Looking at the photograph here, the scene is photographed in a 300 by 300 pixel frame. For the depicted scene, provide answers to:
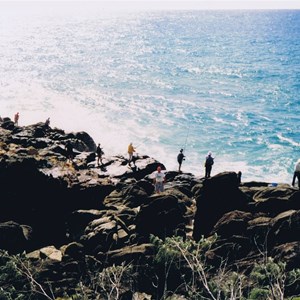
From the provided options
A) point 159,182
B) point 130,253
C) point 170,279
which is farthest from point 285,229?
point 159,182

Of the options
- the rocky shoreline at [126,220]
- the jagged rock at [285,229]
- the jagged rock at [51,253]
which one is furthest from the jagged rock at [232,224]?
the jagged rock at [51,253]

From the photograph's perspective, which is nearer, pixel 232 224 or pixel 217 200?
A: pixel 232 224

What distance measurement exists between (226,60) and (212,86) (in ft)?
102

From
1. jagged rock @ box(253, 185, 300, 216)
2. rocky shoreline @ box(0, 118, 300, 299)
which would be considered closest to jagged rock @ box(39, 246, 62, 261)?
rocky shoreline @ box(0, 118, 300, 299)

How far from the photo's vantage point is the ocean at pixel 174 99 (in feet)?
157

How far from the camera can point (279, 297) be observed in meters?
13.9

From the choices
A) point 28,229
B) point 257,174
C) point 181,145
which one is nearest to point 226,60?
point 181,145

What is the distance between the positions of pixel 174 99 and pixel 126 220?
4714cm

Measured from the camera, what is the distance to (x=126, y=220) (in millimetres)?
23625

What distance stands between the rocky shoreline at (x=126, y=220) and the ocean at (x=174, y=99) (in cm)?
1269

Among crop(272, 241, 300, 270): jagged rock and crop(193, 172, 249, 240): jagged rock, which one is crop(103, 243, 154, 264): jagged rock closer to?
crop(193, 172, 249, 240): jagged rock

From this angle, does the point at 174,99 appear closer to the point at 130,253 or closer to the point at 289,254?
the point at 130,253

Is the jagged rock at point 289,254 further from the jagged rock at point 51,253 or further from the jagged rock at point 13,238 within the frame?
the jagged rock at point 13,238

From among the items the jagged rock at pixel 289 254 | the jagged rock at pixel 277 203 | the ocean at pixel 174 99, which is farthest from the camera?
the ocean at pixel 174 99
